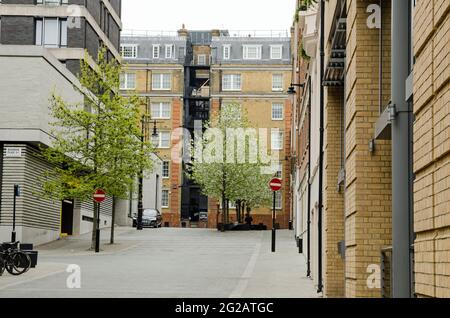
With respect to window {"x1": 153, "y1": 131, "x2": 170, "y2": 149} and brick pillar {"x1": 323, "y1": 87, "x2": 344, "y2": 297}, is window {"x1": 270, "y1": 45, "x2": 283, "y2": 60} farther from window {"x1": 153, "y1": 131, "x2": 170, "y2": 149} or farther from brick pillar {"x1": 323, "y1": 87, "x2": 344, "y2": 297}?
brick pillar {"x1": 323, "y1": 87, "x2": 344, "y2": 297}

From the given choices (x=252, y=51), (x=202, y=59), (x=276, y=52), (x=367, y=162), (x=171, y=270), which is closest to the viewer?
(x=367, y=162)

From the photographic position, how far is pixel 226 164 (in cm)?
5766

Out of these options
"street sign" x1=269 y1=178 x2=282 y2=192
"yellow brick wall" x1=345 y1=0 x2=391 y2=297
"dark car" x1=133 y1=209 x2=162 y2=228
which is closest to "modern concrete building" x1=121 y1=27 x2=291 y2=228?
"dark car" x1=133 y1=209 x2=162 y2=228

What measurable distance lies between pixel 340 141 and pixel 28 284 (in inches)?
370

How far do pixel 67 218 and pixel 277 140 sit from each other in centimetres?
3597

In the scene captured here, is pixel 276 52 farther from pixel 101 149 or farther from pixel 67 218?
pixel 101 149

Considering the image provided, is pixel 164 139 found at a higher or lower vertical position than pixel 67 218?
higher

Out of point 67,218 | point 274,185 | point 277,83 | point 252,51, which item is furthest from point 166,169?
point 274,185

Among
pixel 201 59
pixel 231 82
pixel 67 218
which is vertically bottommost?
pixel 67 218

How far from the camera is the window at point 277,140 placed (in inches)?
3130

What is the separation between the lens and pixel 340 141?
14359 millimetres

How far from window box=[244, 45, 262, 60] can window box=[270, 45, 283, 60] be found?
1184 millimetres

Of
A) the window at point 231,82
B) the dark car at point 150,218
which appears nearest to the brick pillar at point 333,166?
the dark car at point 150,218

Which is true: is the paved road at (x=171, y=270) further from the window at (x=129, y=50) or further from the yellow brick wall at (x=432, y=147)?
the window at (x=129, y=50)
